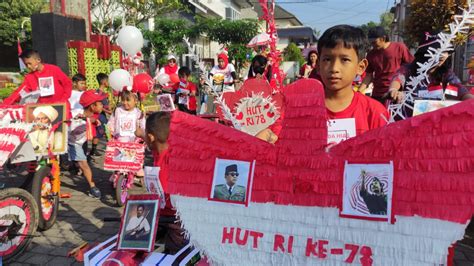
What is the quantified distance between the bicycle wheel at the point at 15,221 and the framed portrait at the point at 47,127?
1.92ft

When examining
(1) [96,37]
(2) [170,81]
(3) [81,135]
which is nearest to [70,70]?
(1) [96,37]

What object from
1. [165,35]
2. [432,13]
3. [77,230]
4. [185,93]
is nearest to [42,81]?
[77,230]

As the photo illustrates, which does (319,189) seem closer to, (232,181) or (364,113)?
(232,181)

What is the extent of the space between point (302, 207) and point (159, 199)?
99 centimetres

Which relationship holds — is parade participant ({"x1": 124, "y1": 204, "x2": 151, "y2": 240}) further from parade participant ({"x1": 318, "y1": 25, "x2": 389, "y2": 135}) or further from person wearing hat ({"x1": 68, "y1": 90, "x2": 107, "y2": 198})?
person wearing hat ({"x1": 68, "y1": 90, "x2": 107, "y2": 198})

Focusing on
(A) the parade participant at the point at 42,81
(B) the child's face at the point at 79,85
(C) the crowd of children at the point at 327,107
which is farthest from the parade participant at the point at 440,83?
(B) the child's face at the point at 79,85

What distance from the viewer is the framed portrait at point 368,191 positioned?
1.21 metres

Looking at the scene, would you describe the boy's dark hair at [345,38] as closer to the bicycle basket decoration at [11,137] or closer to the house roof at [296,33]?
the bicycle basket decoration at [11,137]

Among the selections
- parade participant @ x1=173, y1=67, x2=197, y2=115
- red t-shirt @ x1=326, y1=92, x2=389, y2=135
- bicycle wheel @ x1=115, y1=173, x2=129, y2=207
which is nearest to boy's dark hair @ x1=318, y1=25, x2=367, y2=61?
red t-shirt @ x1=326, y1=92, x2=389, y2=135

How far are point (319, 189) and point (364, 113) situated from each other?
71 centimetres

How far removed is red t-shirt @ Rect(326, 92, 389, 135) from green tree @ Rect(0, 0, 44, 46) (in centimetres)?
2561

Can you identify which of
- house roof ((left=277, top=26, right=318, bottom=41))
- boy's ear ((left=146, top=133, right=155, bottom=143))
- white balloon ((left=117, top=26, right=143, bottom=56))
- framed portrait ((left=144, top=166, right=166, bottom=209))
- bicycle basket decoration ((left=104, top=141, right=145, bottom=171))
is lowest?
bicycle basket decoration ((left=104, top=141, right=145, bottom=171))

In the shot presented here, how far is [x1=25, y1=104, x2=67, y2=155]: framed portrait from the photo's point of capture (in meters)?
3.51

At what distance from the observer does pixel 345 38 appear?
1631 millimetres
